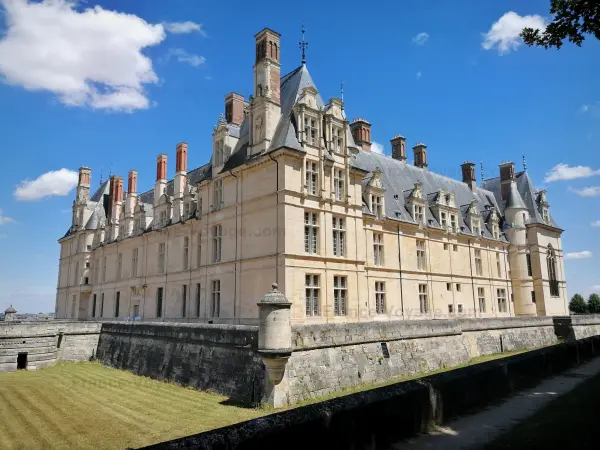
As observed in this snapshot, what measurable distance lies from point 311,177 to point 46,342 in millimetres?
18957

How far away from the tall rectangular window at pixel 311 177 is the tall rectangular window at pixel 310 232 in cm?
116

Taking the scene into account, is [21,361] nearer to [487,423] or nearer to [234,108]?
[234,108]

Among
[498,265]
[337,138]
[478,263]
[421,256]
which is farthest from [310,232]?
[498,265]

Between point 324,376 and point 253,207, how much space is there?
939cm

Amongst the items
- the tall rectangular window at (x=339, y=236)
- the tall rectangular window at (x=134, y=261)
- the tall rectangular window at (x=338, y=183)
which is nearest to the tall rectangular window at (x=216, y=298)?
the tall rectangular window at (x=339, y=236)

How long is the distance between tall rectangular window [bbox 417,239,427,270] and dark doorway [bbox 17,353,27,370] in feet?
80.9

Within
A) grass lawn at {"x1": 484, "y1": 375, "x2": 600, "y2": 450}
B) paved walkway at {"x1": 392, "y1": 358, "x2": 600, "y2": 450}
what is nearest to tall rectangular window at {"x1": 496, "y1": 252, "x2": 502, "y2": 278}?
paved walkway at {"x1": 392, "y1": 358, "x2": 600, "y2": 450}

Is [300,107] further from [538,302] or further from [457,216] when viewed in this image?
[538,302]

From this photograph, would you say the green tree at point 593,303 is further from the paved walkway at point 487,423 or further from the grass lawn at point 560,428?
the grass lawn at point 560,428

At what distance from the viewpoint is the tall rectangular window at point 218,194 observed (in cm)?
2414

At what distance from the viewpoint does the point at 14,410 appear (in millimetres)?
14953

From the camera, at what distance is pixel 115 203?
38.1 m

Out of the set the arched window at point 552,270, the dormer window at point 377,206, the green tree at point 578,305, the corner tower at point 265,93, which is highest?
the corner tower at point 265,93

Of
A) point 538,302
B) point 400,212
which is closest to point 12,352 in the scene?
point 400,212
